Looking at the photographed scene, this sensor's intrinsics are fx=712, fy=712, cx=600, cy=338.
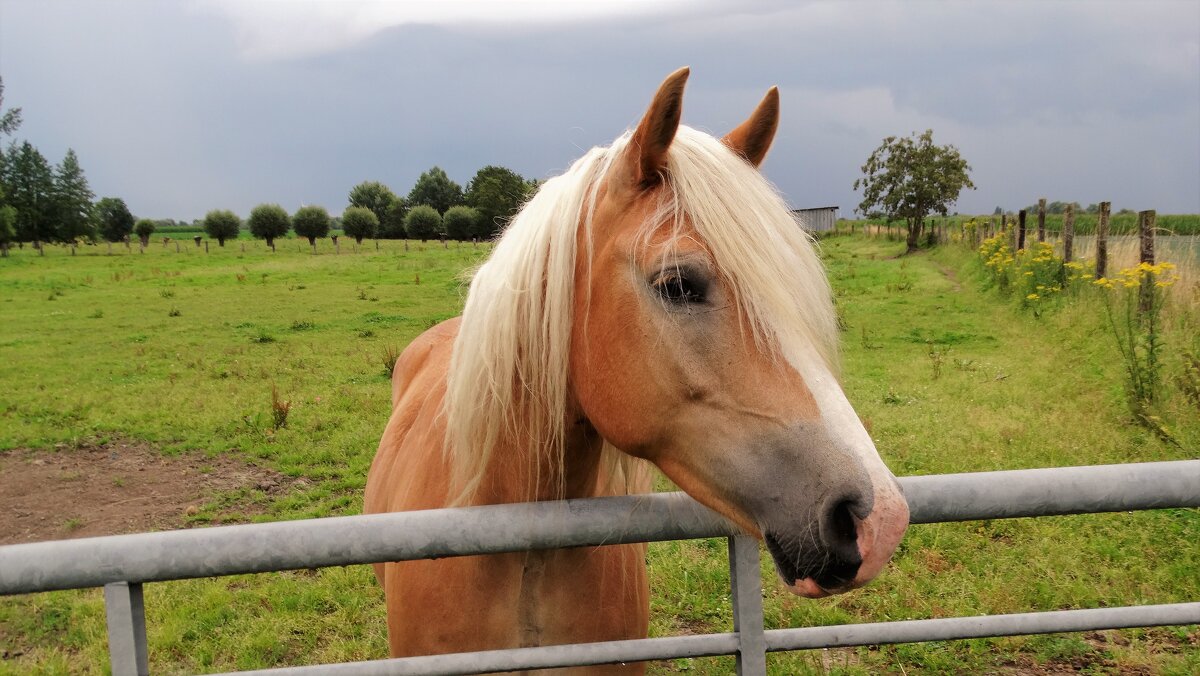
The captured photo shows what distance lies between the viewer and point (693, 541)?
4828 mm

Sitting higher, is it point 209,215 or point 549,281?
point 209,215

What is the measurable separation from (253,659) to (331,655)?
0.41 meters

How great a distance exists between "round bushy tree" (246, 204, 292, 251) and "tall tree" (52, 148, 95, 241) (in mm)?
15842

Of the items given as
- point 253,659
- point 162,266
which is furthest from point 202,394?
point 162,266

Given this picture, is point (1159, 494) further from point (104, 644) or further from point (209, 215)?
point (209, 215)

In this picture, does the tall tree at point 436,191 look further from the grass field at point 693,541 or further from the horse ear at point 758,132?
the horse ear at point 758,132

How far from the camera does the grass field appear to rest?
3646 millimetres

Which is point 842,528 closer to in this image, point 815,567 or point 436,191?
point 815,567

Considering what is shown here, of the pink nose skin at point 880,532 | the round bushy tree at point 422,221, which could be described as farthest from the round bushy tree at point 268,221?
the pink nose skin at point 880,532

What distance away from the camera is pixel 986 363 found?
29.7ft

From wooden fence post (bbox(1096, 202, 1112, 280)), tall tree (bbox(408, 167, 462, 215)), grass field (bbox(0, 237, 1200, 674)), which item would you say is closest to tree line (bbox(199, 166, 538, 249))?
tall tree (bbox(408, 167, 462, 215))

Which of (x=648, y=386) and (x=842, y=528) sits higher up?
(x=648, y=386)

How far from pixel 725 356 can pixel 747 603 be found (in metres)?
0.55

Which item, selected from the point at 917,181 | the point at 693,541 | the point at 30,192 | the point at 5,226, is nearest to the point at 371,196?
the point at 30,192
